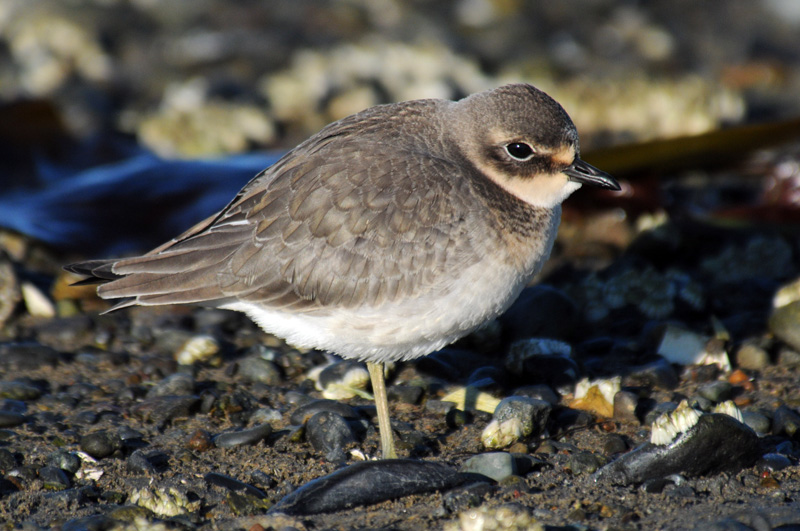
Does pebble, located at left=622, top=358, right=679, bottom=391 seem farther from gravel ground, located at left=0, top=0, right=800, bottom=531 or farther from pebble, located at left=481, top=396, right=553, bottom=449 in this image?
pebble, located at left=481, top=396, right=553, bottom=449

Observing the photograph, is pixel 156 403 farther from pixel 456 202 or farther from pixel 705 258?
pixel 705 258

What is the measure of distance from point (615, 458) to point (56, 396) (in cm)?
358

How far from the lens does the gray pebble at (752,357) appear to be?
585 centimetres

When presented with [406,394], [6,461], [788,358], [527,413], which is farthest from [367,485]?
[788,358]

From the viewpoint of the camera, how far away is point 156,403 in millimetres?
5410

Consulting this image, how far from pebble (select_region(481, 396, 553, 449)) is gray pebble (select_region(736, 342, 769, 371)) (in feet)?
5.52

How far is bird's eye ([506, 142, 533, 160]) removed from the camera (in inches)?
197

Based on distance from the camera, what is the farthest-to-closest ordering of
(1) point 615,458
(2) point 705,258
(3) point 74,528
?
(2) point 705,258 < (1) point 615,458 < (3) point 74,528

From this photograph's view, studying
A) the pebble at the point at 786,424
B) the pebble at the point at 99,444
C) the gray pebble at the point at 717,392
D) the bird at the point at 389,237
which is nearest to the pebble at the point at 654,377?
the gray pebble at the point at 717,392

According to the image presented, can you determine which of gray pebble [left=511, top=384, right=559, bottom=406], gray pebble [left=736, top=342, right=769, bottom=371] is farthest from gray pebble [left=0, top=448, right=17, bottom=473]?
gray pebble [left=736, top=342, right=769, bottom=371]

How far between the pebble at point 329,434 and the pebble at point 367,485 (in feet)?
1.34

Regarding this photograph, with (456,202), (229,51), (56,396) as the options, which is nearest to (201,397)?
(56,396)

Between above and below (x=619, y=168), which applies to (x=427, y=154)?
above

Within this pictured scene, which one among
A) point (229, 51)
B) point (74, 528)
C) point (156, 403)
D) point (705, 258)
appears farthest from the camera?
point (229, 51)
